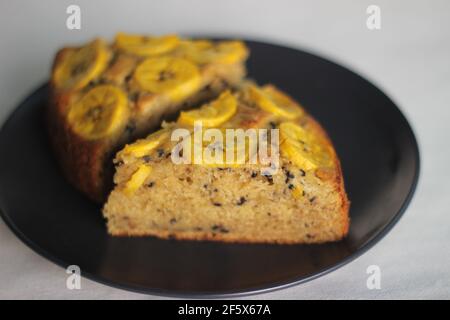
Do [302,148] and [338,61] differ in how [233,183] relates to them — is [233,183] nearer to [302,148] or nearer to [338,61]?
[302,148]

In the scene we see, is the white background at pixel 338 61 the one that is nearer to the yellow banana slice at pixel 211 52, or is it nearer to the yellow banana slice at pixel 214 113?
the yellow banana slice at pixel 214 113

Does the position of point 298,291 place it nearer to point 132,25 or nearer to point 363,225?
point 363,225

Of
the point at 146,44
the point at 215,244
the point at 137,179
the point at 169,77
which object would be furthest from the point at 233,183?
Answer: the point at 146,44

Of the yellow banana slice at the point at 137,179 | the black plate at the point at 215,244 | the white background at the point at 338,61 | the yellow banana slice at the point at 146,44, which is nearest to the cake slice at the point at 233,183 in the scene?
the yellow banana slice at the point at 137,179

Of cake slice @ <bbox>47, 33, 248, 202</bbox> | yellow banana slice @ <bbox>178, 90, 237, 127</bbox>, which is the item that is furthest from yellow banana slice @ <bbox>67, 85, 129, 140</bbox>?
yellow banana slice @ <bbox>178, 90, 237, 127</bbox>

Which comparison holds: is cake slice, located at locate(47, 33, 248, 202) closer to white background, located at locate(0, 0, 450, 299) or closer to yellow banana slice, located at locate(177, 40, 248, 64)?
yellow banana slice, located at locate(177, 40, 248, 64)

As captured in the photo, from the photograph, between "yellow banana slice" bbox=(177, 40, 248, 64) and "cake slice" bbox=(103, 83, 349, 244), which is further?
"yellow banana slice" bbox=(177, 40, 248, 64)

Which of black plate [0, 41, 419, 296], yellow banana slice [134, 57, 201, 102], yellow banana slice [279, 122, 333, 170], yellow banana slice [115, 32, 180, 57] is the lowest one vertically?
black plate [0, 41, 419, 296]

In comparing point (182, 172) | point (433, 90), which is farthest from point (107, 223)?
point (433, 90)
